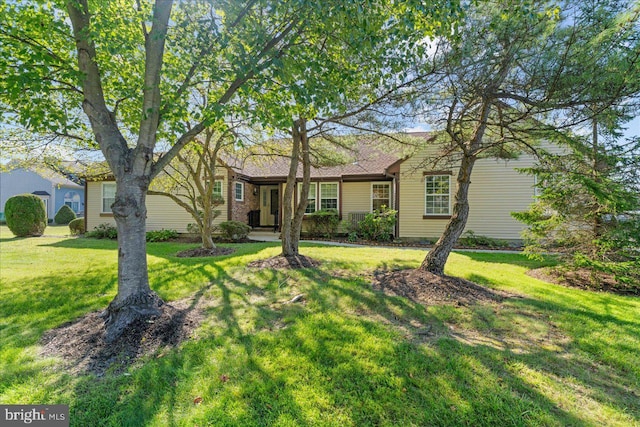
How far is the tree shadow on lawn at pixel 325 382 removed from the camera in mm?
2361

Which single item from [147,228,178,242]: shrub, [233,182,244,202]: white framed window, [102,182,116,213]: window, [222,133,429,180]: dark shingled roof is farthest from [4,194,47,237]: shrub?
[233,182,244,202]: white framed window

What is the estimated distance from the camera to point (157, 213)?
608 inches

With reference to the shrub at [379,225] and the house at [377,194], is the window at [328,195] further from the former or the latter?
A: the shrub at [379,225]

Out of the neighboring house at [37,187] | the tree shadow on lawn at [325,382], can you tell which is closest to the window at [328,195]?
the tree shadow on lawn at [325,382]

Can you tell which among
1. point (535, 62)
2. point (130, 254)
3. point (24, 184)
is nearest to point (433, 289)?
point (535, 62)

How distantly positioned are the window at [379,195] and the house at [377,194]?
5 centimetres

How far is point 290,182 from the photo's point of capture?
24.3ft

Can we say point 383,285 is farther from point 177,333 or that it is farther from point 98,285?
point 98,285

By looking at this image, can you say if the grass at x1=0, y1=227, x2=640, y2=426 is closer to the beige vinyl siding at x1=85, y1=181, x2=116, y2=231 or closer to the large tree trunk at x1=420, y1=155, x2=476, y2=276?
the large tree trunk at x1=420, y1=155, x2=476, y2=276

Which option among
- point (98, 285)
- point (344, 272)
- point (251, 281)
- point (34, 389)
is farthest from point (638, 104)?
point (98, 285)

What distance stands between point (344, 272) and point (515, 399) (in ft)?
13.9

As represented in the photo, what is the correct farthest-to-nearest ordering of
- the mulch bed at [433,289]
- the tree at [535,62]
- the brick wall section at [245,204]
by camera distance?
the brick wall section at [245,204] < the mulch bed at [433,289] < the tree at [535,62]

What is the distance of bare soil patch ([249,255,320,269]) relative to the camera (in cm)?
694

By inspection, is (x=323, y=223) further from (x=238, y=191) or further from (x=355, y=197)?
(x=238, y=191)
